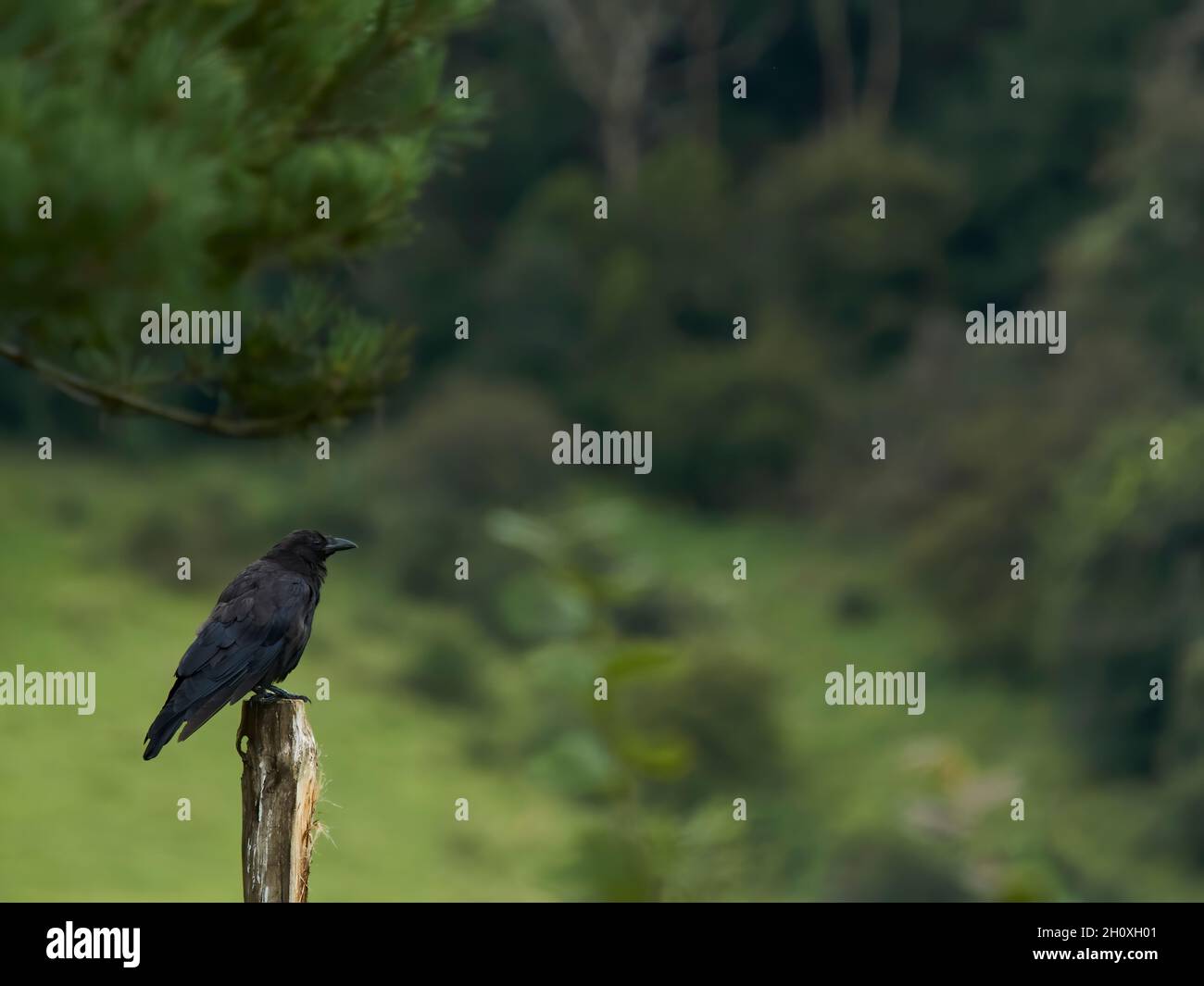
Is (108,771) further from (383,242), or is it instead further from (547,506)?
(383,242)

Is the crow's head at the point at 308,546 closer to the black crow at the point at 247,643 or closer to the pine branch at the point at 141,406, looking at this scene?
the black crow at the point at 247,643

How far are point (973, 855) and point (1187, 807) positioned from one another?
4968 mm

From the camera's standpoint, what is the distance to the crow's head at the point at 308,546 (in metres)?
8.73

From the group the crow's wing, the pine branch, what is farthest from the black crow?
the pine branch

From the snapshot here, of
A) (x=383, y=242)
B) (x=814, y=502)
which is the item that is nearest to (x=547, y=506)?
(x=814, y=502)

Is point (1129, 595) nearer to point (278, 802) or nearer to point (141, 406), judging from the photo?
point (141, 406)

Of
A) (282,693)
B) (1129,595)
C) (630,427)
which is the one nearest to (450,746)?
(1129,595)

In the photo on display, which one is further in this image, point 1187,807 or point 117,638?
point 117,638

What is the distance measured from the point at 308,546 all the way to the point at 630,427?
38240 mm

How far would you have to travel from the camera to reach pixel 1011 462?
1501 inches

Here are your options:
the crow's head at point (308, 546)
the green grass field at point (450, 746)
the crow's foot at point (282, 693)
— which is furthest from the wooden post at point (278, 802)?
the green grass field at point (450, 746)

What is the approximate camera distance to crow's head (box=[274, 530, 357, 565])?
8727mm

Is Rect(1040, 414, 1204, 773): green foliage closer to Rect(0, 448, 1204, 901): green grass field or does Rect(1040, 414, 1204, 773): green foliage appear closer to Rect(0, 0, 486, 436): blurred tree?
Rect(0, 448, 1204, 901): green grass field

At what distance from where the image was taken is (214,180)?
8648 mm
